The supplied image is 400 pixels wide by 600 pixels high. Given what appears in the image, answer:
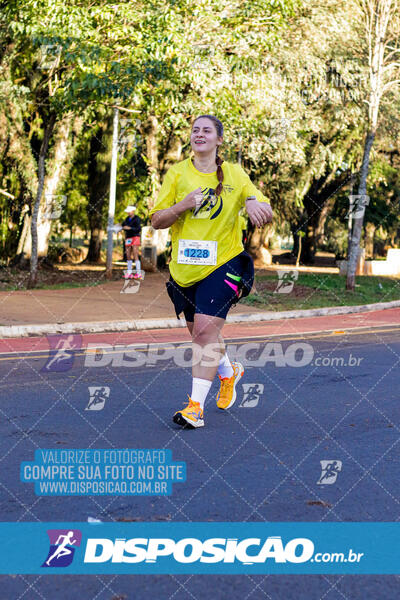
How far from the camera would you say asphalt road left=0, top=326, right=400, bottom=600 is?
3.45 metres

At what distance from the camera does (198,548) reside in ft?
12.4

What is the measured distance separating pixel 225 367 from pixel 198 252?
1003 millimetres

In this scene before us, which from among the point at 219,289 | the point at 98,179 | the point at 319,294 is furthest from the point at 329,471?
the point at 98,179

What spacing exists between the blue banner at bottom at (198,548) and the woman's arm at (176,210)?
236cm

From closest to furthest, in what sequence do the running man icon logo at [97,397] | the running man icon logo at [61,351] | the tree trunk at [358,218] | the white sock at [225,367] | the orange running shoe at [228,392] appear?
the white sock at [225,367], the orange running shoe at [228,392], the running man icon logo at [97,397], the running man icon logo at [61,351], the tree trunk at [358,218]

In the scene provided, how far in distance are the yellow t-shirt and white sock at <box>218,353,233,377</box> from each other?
0.70 m

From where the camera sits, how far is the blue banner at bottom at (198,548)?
3600mm

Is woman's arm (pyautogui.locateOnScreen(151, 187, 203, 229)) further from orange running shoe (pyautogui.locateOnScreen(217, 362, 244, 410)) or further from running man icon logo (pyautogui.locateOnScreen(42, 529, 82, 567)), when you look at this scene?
running man icon logo (pyautogui.locateOnScreen(42, 529, 82, 567))

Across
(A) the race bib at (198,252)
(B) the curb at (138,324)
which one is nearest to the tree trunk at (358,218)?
(B) the curb at (138,324)

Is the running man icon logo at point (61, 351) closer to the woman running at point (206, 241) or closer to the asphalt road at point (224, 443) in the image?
the asphalt road at point (224, 443)

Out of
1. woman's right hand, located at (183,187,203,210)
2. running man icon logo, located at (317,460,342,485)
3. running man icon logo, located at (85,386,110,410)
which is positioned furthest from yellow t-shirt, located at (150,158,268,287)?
running man icon logo, located at (317,460,342,485)

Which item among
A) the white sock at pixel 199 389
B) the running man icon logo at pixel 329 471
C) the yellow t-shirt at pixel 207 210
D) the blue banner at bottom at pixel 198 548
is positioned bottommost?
the running man icon logo at pixel 329 471

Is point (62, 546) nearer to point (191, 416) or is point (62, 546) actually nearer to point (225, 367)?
point (191, 416)

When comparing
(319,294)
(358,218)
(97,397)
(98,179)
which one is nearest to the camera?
(97,397)
